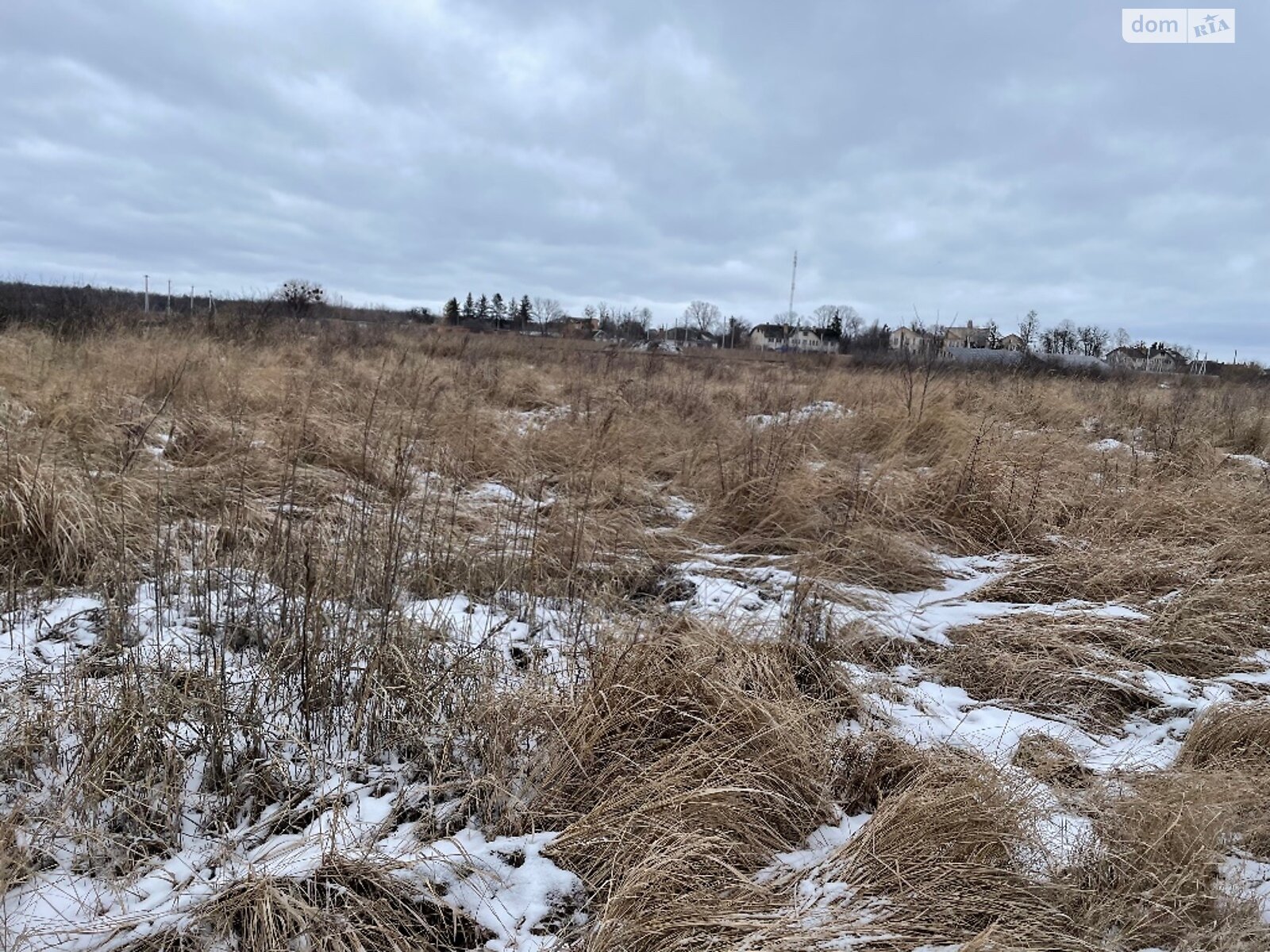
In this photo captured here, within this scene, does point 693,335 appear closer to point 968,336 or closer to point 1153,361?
point 1153,361

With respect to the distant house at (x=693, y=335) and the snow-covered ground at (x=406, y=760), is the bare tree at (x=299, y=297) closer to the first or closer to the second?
the snow-covered ground at (x=406, y=760)

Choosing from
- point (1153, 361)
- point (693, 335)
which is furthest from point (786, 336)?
point (1153, 361)

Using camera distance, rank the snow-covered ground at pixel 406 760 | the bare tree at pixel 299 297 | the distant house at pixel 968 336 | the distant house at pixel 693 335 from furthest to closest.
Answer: the distant house at pixel 693 335 < the bare tree at pixel 299 297 < the distant house at pixel 968 336 < the snow-covered ground at pixel 406 760

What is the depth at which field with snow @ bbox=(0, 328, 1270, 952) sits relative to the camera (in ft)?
4.94

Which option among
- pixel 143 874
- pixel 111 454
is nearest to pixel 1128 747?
pixel 143 874

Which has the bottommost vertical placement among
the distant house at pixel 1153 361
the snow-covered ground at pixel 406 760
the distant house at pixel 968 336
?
the snow-covered ground at pixel 406 760

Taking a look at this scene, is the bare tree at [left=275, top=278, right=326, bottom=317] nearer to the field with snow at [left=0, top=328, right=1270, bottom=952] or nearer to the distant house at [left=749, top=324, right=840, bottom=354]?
the field with snow at [left=0, top=328, right=1270, bottom=952]

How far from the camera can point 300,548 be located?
2.96 meters

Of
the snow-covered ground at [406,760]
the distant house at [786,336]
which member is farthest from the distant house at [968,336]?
the distant house at [786,336]

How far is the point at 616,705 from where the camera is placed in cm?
209

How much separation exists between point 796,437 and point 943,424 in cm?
150

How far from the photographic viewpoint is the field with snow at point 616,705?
4.94ft

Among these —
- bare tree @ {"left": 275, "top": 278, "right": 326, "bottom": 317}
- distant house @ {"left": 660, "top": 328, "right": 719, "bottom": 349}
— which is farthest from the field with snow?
distant house @ {"left": 660, "top": 328, "right": 719, "bottom": 349}

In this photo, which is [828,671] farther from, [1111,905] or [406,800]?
[406,800]
